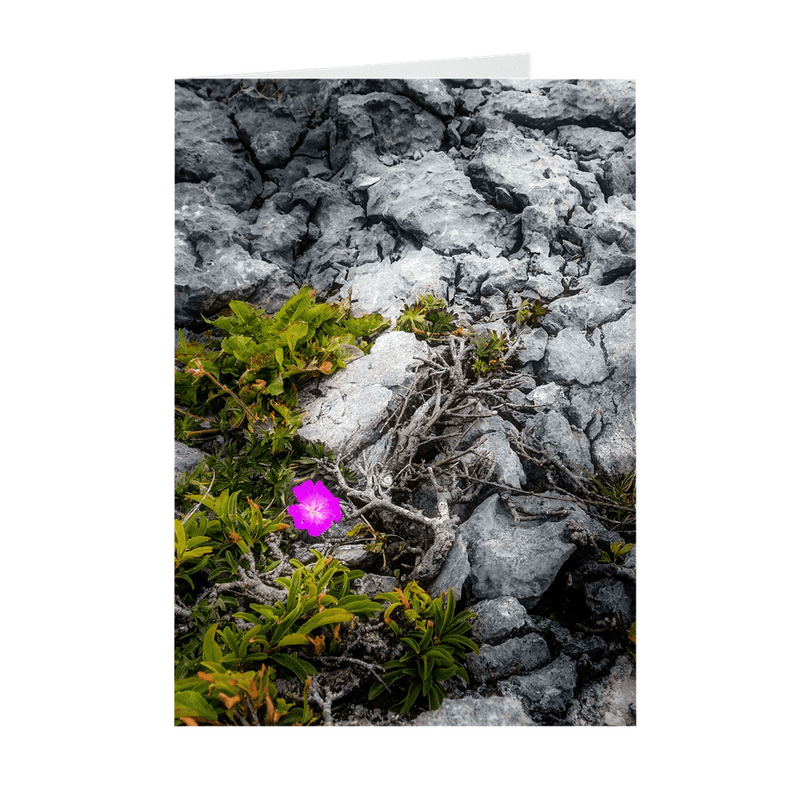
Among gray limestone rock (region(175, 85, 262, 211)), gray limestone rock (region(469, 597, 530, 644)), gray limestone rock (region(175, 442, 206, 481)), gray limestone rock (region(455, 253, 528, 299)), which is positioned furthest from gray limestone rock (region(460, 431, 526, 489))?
gray limestone rock (region(175, 85, 262, 211))

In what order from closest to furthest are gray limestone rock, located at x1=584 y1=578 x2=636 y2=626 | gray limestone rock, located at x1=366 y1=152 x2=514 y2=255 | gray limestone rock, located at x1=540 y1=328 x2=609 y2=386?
gray limestone rock, located at x1=584 y1=578 x2=636 y2=626
gray limestone rock, located at x1=540 y1=328 x2=609 y2=386
gray limestone rock, located at x1=366 y1=152 x2=514 y2=255

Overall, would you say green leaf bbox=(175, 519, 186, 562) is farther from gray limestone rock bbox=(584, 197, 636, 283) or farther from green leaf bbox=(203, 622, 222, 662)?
gray limestone rock bbox=(584, 197, 636, 283)

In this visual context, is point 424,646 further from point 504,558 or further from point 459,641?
point 504,558

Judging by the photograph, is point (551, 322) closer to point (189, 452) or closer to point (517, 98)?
point (517, 98)

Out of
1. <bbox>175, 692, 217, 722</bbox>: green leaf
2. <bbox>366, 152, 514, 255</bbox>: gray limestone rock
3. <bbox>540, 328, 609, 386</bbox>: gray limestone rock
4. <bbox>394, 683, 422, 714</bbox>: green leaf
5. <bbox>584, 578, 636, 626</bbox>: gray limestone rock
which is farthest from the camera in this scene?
<bbox>366, 152, 514, 255</bbox>: gray limestone rock
